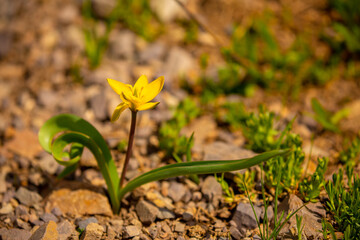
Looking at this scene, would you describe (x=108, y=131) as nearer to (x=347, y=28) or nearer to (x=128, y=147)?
(x=128, y=147)

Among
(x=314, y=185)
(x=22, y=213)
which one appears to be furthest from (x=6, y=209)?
(x=314, y=185)

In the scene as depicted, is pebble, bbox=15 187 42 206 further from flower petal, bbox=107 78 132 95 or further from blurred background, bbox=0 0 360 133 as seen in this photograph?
flower petal, bbox=107 78 132 95

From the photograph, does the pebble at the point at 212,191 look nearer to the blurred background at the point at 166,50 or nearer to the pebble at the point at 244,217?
the pebble at the point at 244,217

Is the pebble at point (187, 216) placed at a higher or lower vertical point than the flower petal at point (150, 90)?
lower

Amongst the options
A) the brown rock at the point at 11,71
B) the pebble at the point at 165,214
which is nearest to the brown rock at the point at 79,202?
the pebble at the point at 165,214

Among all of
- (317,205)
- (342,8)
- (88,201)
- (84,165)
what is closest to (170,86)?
(84,165)

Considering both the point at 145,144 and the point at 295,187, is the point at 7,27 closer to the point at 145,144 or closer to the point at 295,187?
the point at 145,144

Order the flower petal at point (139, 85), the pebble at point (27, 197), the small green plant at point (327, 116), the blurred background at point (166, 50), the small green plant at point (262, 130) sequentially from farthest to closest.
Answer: the blurred background at point (166, 50) → the small green plant at point (327, 116) → the small green plant at point (262, 130) → the pebble at point (27, 197) → the flower petal at point (139, 85)

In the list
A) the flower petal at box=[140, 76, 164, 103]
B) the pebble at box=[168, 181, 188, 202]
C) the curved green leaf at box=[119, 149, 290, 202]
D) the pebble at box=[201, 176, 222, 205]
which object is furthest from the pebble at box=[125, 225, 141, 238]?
the flower petal at box=[140, 76, 164, 103]
